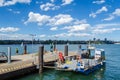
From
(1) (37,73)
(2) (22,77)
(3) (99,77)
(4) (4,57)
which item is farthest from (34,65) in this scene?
(3) (99,77)

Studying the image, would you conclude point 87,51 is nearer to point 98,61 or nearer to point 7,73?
point 98,61

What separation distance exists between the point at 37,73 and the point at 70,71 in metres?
4.78

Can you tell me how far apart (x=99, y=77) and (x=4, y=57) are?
584 inches

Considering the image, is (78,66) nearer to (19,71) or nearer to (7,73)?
(19,71)

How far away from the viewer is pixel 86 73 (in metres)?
32.6

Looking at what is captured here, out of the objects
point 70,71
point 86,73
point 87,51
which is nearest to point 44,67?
point 70,71

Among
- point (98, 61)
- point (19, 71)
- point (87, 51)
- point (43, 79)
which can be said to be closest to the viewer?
point (19, 71)

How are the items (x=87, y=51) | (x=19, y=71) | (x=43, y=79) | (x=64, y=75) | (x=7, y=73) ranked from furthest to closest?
(x=87, y=51) < (x=64, y=75) < (x=43, y=79) < (x=19, y=71) < (x=7, y=73)

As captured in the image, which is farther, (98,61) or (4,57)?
(98,61)

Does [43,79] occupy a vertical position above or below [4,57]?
below

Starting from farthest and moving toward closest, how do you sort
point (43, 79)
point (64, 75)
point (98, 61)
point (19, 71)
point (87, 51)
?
point (87, 51)
point (98, 61)
point (64, 75)
point (43, 79)
point (19, 71)

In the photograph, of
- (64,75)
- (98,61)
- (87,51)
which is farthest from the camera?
(87,51)

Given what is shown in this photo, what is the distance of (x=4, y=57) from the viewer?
35.0m

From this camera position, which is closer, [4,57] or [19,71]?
[19,71]
